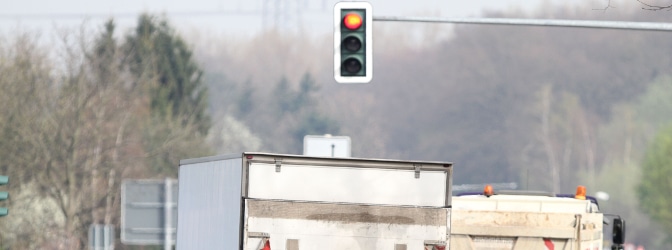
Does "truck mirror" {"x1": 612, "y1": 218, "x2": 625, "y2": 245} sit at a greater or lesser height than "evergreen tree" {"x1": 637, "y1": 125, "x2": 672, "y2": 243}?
lesser

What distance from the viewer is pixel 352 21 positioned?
70.8 ft

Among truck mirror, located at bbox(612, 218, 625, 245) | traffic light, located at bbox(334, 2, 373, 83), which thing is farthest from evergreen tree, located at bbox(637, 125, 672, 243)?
traffic light, located at bbox(334, 2, 373, 83)

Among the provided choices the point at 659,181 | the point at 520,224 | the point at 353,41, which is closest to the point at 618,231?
the point at 520,224

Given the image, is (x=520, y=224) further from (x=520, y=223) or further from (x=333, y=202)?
(x=333, y=202)

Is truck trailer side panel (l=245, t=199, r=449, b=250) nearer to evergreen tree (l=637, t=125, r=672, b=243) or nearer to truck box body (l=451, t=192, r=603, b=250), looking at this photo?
truck box body (l=451, t=192, r=603, b=250)

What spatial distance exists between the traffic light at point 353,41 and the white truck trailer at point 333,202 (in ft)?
11.4

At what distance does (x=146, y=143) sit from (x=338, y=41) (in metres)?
45.2

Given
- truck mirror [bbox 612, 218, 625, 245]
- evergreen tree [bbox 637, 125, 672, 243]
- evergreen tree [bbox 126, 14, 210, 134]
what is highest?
evergreen tree [bbox 126, 14, 210, 134]

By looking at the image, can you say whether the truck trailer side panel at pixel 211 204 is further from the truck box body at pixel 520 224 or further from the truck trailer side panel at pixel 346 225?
the truck box body at pixel 520 224

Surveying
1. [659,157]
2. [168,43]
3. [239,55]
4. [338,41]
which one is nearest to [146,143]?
[168,43]

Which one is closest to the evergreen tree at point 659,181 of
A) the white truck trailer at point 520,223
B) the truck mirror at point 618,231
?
the truck mirror at point 618,231

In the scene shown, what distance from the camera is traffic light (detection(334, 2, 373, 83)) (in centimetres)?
2159

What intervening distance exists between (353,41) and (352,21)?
0.25m

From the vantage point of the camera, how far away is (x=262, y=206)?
58.5 ft
